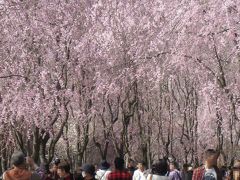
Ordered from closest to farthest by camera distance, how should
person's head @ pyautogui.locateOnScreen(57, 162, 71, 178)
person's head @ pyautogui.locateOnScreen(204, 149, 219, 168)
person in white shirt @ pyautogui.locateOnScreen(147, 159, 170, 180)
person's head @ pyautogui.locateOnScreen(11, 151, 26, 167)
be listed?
person's head @ pyautogui.locateOnScreen(11, 151, 26, 167) < person's head @ pyautogui.locateOnScreen(204, 149, 219, 168) < person in white shirt @ pyautogui.locateOnScreen(147, 159, 170, 180) < person's head @ pyautogui.locateOnScreen(57, 162, 71, 178)

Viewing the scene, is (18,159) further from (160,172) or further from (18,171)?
(160,172)

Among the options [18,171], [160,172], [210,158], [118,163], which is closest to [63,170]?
[118,163]

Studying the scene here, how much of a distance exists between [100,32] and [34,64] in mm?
2994

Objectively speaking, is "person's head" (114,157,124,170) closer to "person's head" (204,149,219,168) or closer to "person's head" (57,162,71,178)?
"person's head" (57,162,71,178)

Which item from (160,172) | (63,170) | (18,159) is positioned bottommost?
(160,172)

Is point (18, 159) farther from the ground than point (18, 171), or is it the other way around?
point (18, 159)

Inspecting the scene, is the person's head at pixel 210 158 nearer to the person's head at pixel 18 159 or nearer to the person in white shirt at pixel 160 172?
the person in white shirt at pixel 160 172

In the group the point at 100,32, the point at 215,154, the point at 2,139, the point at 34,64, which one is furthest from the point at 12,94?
the point at 215,154

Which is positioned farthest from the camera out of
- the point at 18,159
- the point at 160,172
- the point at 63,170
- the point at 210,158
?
the point at 63,170

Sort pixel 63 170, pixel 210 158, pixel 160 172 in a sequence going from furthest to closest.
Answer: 1. pixel 63 170
2. pixel 160 172
3. pixel 210 158

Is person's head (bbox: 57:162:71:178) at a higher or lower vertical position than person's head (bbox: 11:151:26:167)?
lower

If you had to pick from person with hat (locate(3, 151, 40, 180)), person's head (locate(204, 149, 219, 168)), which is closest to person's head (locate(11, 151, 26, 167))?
person with hat (locate(3, 151, 40, 180))

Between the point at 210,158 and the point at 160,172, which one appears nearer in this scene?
the point at 210,158

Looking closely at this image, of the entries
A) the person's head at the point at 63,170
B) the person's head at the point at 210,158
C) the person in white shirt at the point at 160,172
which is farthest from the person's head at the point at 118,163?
the person's head at the point at 210,158
